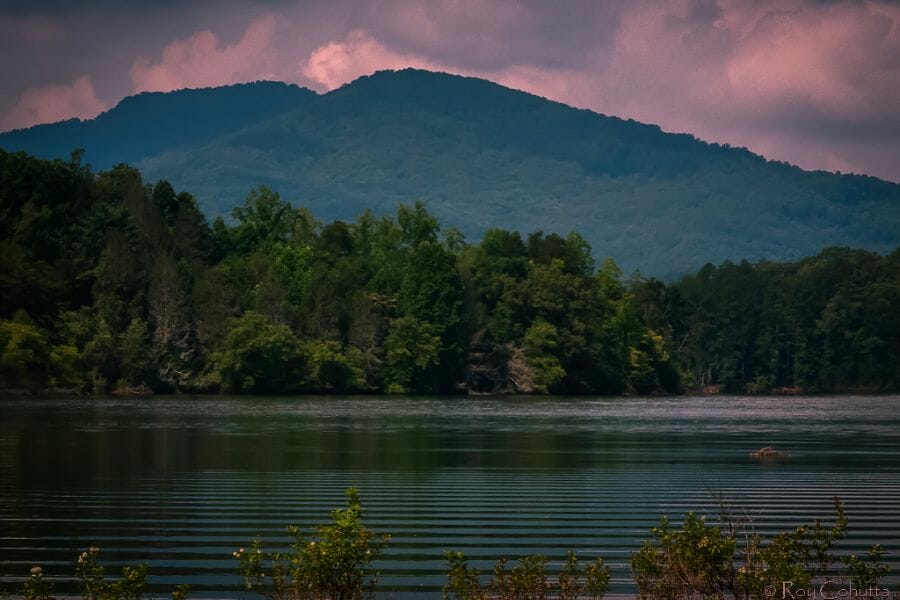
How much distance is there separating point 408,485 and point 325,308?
89.9 metres

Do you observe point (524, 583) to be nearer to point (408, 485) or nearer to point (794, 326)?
point (408, 485)

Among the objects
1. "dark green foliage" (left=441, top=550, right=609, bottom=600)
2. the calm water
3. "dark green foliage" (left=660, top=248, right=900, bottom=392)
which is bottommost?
the calm water

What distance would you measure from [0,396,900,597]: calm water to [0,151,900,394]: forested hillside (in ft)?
132

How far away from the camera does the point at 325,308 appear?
408 feet

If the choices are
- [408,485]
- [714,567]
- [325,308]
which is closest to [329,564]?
[714,567]

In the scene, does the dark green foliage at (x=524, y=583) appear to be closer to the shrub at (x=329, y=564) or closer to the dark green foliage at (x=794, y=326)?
the shrub at (x=329, y=564)

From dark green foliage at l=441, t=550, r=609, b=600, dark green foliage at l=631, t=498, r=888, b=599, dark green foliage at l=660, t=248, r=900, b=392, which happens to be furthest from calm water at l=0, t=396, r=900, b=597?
dark green foliage at l=660, t=248, r=900, b=392

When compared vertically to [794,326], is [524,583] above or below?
below

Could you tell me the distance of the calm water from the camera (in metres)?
24.2

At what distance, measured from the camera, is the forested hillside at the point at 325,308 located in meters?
109

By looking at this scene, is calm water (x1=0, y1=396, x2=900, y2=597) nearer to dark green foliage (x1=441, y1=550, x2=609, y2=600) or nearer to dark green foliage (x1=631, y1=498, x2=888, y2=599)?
dark green foliage (x1=631, y1=498, x2=888, y2=599)

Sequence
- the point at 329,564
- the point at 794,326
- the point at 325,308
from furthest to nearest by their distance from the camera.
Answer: the point at 794,326
the point at 325,308
the point at 329,564

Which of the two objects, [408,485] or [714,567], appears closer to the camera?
[714,567]

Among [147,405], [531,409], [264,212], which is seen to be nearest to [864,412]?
[531,409]
